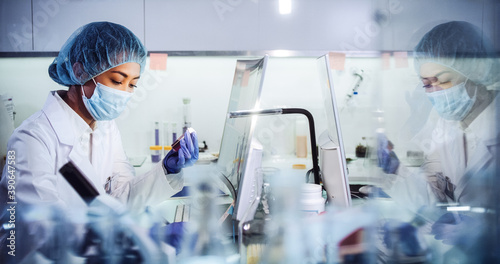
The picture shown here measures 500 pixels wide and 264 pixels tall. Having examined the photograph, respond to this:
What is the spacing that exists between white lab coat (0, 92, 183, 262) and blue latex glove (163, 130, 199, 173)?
4 cm

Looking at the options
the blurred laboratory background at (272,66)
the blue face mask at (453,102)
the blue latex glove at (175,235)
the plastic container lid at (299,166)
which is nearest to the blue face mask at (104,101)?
the blue latex glove at (175,235)

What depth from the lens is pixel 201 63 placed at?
273cm

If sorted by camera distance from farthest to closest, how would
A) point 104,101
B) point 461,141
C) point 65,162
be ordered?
point 104,101
point 461,141
point 65,162

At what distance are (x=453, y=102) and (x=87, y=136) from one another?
4.54ft

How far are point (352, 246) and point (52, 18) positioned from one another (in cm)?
137

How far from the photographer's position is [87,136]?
1212 millimetres

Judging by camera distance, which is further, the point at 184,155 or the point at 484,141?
the point at 184,155

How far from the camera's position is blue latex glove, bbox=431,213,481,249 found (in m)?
0.76

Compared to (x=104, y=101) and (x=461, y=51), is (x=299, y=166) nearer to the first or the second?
(x=461, y=51)

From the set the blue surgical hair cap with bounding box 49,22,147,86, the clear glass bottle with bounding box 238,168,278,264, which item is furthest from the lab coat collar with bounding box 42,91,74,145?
the clear glass bottle with bounding box 238,168,278,264

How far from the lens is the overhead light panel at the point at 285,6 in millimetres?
2520

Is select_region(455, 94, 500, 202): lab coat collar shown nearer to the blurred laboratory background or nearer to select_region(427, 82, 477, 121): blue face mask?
select_region(427, 82, 477, 121): blue face mask

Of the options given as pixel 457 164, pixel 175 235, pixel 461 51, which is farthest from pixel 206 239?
pixel 461 51

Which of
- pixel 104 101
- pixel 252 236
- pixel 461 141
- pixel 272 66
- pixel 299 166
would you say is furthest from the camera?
pixel 272 66
